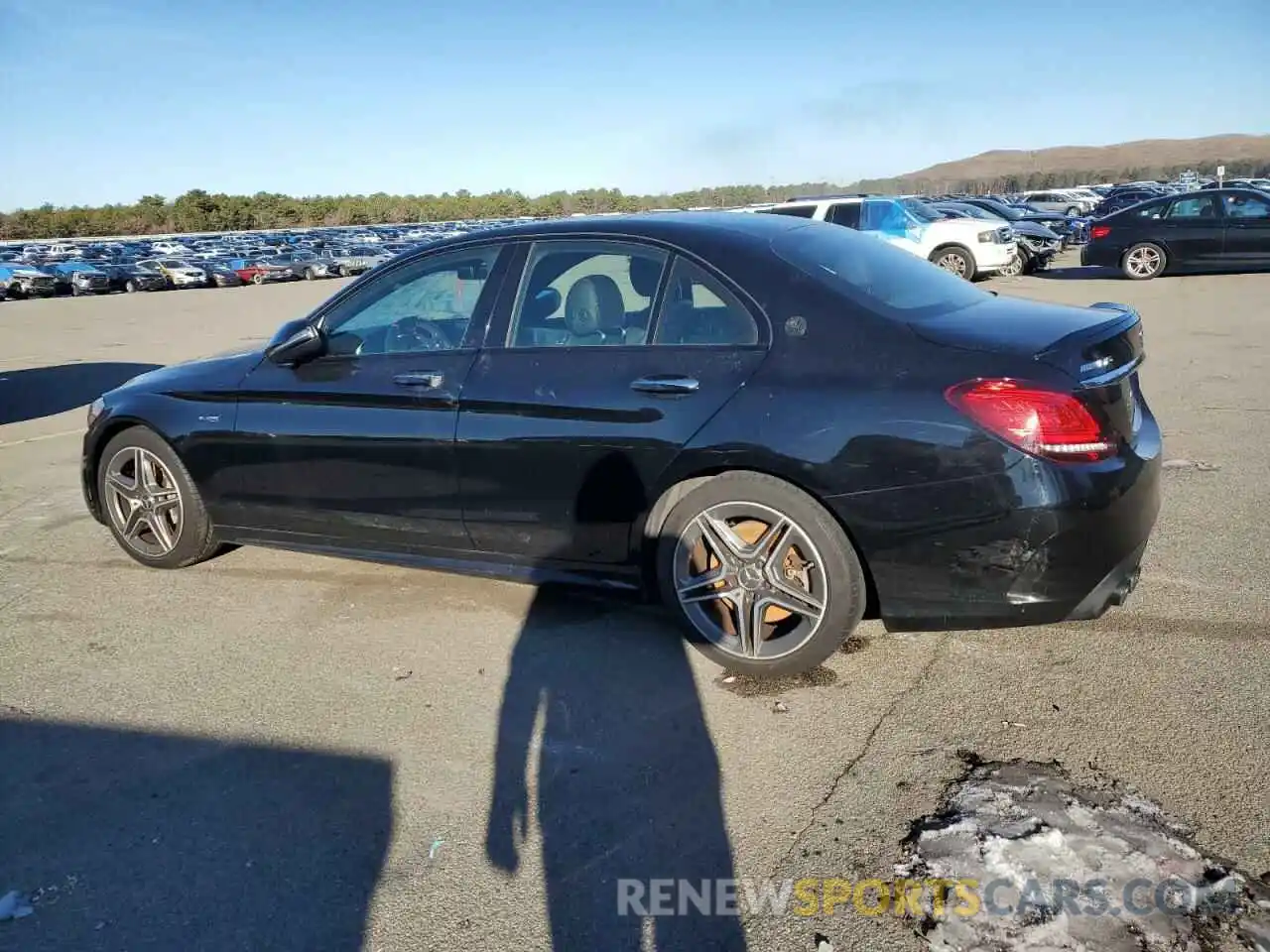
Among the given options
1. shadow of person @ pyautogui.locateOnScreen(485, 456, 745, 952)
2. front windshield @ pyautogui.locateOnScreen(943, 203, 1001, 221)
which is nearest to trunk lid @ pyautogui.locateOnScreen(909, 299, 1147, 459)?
shadow of person @ pyautogui.locateOnScreen(485, 456, 745, 952)

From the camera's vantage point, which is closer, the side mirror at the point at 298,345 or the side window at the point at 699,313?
the side window at the point at 699,313

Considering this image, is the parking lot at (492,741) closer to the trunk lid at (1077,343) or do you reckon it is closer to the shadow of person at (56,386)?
the trunk lid at (1077,343)

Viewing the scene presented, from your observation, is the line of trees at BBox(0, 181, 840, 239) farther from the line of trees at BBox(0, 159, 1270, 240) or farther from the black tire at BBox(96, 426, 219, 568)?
the black tire at BBox(96, 426, 219, 568)

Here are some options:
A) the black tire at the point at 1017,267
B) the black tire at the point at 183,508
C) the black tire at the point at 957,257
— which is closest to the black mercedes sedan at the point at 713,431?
the black tire at the point at 183,508

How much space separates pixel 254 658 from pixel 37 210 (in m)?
109

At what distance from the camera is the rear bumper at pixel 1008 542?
3055 mm

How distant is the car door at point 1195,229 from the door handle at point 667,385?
1747cm

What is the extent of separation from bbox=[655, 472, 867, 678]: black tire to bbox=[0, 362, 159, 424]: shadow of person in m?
8.68

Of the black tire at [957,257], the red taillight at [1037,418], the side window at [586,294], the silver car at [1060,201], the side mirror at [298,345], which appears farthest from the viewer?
the silver car at [1060,201]

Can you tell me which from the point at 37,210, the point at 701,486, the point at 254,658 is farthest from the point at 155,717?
the point at 37,210

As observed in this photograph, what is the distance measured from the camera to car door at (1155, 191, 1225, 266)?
17375 mm

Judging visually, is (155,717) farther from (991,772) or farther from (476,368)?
(991,772)

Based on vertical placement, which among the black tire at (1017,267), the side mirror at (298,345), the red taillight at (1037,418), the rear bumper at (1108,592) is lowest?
the rear bumper at (1108,592)

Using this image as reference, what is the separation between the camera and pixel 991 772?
287 cm
